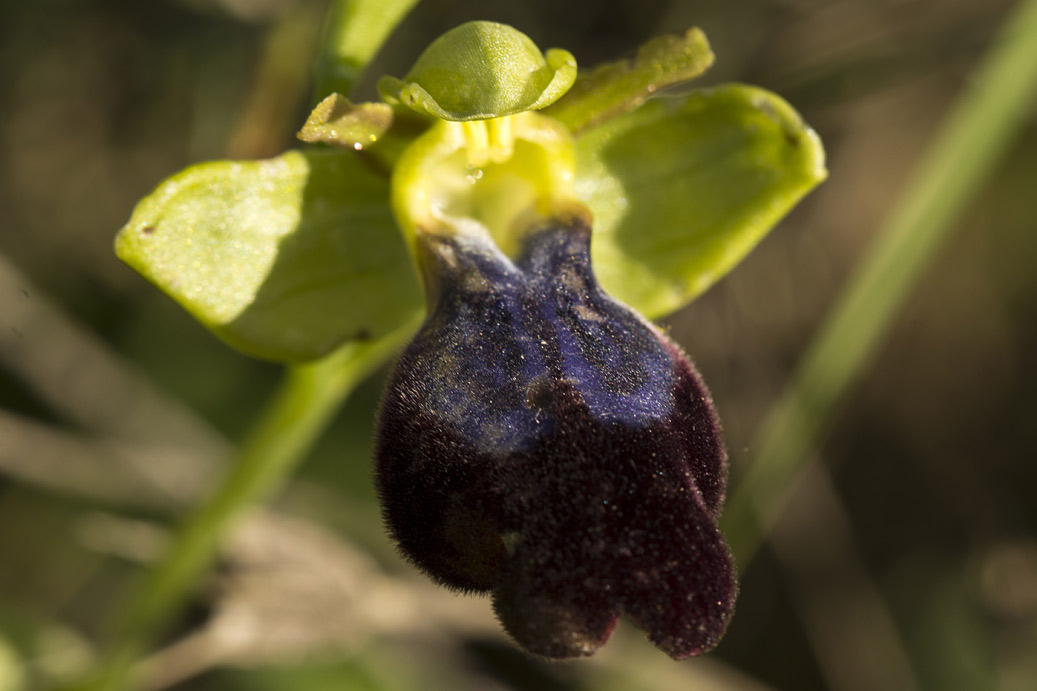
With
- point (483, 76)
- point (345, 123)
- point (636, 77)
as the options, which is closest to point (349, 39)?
point (345, 123)

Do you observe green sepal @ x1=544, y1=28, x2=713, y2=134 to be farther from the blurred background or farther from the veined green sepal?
the blurred background

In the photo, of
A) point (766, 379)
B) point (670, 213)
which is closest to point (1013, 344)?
point (766, 379)

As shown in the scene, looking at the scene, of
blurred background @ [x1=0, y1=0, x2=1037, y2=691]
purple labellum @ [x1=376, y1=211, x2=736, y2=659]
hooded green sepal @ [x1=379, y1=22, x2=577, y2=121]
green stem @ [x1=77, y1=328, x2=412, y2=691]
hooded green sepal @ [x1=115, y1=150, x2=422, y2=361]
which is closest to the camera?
purple labellum @ [x1=376, y1=211, x2=736, y2=659]

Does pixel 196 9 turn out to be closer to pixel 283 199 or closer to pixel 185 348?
Result: pixel 185 348

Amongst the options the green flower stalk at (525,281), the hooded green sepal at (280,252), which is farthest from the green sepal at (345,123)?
the hooded green sepal at (280,252)

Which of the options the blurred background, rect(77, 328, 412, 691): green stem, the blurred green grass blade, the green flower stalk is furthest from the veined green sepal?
the blurred background

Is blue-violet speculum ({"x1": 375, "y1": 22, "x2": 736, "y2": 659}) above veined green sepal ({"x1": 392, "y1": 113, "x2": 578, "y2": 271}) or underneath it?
underneath

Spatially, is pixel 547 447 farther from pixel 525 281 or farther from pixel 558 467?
pixel 525 281
